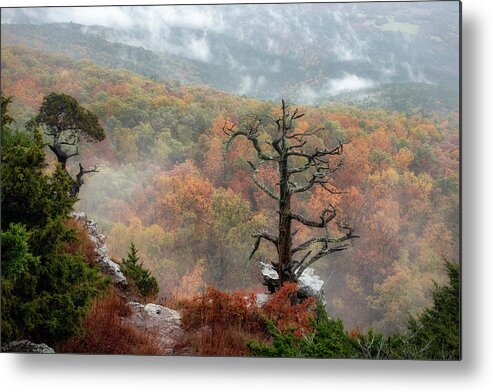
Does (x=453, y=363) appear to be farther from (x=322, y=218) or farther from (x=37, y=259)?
(x=37, y=259)

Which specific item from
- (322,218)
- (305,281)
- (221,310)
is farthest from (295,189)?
(221,310)

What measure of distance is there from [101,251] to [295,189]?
140 centimetres

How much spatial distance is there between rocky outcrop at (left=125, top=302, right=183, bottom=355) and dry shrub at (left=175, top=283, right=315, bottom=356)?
6cm

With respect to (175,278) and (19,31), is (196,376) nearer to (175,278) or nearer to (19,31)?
(175,278)

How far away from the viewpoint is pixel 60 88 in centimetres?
553

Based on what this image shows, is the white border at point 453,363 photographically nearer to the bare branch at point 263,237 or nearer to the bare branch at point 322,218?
the bare branch at point 263,237

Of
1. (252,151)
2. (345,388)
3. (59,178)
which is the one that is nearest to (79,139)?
(59,178)

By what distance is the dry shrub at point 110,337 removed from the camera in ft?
17.7

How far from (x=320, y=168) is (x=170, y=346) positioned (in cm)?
157

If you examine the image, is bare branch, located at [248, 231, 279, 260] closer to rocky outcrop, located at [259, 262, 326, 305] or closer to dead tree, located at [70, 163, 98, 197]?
rocky outcrop, located at [259, 262, 326, 305]

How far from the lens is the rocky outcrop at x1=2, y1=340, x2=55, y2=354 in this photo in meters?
5.41

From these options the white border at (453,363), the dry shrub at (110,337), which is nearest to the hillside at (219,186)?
the white border at (453,363)

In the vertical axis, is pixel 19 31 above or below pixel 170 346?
above

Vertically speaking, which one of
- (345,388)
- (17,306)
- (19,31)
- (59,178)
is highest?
(19,31)
